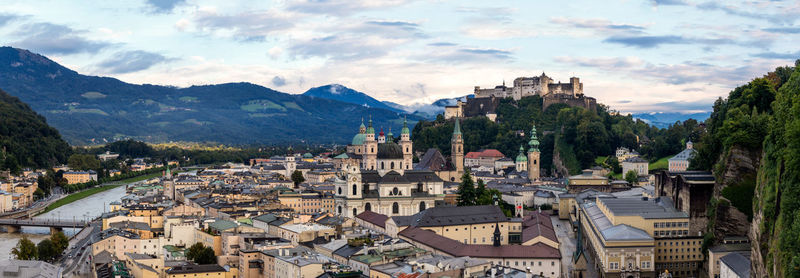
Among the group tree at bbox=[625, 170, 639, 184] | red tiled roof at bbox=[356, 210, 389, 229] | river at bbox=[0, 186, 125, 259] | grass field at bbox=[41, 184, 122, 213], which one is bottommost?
river at bbox=[0, 186, 125, 259]

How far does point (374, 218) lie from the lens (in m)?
51.3

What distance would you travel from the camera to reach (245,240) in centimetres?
4216

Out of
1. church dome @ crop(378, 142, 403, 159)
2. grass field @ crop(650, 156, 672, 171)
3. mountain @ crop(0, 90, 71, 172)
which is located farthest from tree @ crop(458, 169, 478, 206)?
mountain @ crop(0, 90, 71, 172)

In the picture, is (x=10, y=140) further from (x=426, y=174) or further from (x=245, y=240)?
(x=245, y=240)

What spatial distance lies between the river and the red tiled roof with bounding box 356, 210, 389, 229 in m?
21.4

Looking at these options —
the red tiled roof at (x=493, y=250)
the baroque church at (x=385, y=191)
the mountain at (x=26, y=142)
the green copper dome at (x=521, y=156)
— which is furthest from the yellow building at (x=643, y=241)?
the mountain at (x=26, y=142)

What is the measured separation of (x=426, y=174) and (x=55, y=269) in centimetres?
2461

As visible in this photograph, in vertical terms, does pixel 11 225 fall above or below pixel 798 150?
below

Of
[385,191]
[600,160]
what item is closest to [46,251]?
[385,191]

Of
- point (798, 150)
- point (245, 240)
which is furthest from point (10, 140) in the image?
point (798, 150)

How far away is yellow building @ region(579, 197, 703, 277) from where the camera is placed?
38781mm

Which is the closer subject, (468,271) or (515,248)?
(468,271)

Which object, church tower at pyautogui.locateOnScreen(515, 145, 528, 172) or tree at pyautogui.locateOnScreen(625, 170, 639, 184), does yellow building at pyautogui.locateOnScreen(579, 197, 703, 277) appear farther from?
church tower at pyautogui.locateOnScreen(515, 145, 528, 172)

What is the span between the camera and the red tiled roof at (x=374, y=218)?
49775mm
